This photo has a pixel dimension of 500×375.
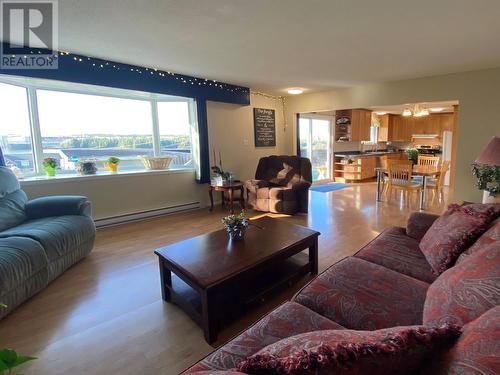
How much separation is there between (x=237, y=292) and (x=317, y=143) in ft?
20.7

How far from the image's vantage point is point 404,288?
56.5 inches

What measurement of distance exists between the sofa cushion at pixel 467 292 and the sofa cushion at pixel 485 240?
436 mm

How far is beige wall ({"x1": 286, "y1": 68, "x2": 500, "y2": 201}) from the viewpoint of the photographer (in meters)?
3.96

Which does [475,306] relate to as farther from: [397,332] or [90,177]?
[90,177]

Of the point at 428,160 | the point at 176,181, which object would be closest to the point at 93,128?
the point at 176,181

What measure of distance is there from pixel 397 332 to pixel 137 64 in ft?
13.3

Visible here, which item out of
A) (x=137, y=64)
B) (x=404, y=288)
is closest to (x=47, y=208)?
(x=137, y=64)

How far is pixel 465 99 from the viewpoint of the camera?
13.6 feet

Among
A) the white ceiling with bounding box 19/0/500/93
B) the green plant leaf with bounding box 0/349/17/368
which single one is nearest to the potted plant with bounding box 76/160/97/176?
the white ceiling with bounding box 19/0/500/93

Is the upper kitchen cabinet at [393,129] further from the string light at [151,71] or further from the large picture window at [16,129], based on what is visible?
the large picture window at [16,129]

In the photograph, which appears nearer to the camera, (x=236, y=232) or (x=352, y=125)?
(x=236, y=232)

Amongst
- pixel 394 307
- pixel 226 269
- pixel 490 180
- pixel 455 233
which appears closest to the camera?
pixel 394 307

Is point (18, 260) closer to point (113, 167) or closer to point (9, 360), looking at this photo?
point (9, 360)

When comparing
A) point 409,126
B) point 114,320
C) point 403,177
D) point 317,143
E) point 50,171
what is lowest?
point 114,320
